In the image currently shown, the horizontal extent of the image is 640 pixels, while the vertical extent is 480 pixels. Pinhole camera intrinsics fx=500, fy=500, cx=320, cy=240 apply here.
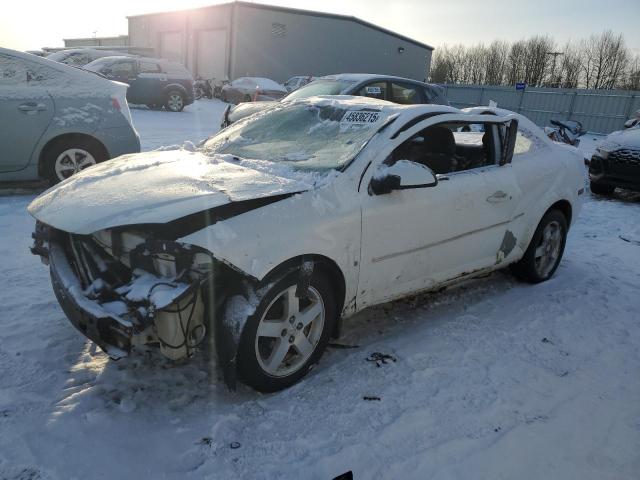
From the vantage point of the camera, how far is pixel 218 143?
401 cm

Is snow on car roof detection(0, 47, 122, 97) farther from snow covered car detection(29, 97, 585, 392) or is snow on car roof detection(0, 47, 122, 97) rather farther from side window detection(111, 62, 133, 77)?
side window detection(111, 62, 133, 77)

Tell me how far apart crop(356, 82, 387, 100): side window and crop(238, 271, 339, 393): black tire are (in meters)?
6.05

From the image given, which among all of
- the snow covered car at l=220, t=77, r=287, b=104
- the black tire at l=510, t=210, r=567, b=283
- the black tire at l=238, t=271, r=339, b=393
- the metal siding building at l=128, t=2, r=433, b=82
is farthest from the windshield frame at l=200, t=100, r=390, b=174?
the metal siding building at l=128, t=2, r=433, b=82

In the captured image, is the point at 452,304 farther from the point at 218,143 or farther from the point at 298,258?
the point at 218,143

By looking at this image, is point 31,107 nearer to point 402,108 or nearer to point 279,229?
point 402,108

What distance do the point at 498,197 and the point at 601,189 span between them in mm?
5963

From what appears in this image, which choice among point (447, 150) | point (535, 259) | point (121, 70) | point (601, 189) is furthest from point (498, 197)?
point (121, 70)

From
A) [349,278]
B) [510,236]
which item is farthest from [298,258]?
[510,236]

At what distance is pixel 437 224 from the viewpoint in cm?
339

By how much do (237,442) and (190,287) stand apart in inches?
30.8

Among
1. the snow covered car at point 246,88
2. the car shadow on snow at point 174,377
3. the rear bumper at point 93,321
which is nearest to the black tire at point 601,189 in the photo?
the car shadow on snow at point 174,377

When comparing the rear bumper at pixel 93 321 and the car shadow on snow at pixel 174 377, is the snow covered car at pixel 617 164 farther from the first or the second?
the rear bumper at pixel 93 321

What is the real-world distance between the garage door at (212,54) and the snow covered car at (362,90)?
22.2m

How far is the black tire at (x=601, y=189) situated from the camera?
28.1ft
